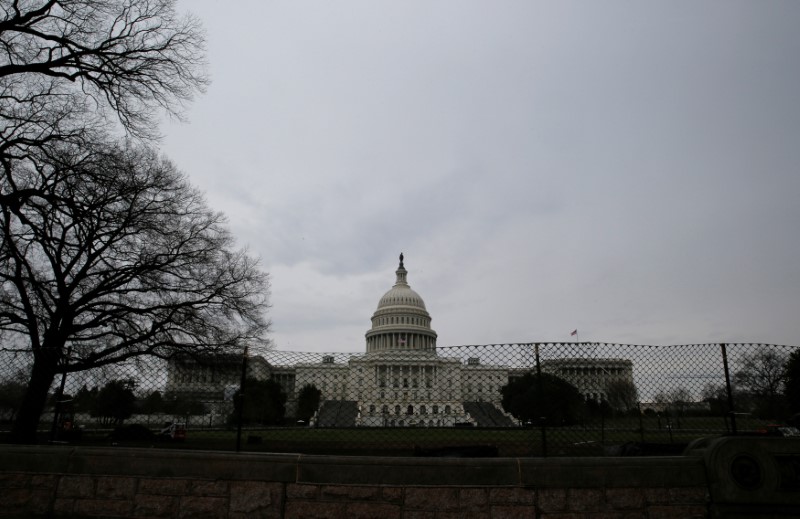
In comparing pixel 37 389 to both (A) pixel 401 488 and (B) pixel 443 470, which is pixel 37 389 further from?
(B) pixel 443 470

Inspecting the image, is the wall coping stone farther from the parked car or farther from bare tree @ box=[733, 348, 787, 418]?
the parked car

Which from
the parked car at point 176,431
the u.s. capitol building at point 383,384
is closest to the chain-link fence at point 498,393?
the u.s. capitol building at point 383,384

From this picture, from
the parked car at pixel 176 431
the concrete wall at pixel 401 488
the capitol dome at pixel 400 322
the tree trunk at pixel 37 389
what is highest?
the capitol dome at pixel 400 322

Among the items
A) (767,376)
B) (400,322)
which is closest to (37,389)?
(767,376)

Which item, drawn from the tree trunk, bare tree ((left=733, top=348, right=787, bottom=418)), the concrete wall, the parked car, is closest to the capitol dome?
the parked car

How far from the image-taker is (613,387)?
802 centimetres

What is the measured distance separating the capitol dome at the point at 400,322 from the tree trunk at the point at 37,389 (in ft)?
311

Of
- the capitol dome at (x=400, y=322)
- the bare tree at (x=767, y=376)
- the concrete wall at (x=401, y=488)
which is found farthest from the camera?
the capitol dome at (x=400, y=322)

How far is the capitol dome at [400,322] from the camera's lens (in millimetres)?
107312

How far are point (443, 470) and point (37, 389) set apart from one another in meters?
7.56

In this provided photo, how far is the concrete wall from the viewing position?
453cm

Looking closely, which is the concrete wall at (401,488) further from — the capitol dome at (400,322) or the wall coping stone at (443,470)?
the capitol dome at (400,322)

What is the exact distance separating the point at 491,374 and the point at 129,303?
1559 centimetres

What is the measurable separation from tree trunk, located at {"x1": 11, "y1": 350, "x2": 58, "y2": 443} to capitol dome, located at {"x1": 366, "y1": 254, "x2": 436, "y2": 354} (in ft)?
311
